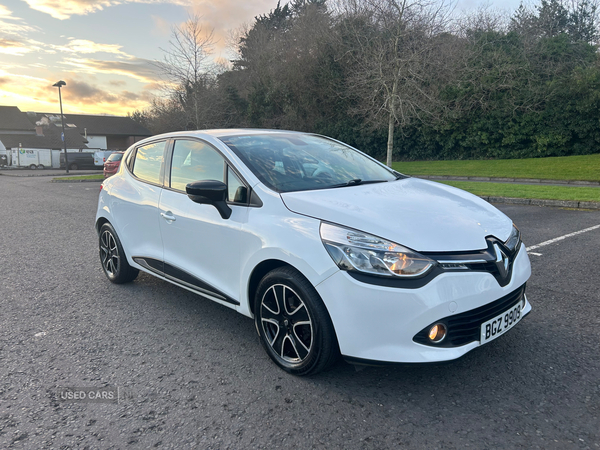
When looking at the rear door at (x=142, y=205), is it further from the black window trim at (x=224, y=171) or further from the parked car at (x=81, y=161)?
the parked car at (x=81, y=161)

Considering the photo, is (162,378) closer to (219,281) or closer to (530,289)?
(219,281)

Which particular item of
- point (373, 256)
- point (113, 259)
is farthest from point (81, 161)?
point (373, 256)

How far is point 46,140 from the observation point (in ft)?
198

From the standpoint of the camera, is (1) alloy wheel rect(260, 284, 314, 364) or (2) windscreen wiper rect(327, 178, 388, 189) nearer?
(1) alloy wheel rect(260, 284, 314, 364)

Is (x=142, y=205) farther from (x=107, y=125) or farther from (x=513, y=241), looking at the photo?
(x=107, y=125)

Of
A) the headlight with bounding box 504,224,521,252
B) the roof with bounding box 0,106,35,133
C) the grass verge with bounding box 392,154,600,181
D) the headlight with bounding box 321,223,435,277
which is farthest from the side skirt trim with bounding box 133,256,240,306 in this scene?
the roof with bounding box 0,106,35,133

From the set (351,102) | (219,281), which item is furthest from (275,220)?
(351,102)

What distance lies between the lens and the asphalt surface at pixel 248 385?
226 cm

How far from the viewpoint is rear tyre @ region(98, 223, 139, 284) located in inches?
181

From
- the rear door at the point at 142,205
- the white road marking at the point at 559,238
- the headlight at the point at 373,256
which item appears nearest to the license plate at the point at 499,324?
the headlight at the point at 373,256

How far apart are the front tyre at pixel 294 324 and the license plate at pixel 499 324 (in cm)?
88

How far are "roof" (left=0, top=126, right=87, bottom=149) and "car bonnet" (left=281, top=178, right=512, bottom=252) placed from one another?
63731mm

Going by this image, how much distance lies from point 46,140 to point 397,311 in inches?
2713

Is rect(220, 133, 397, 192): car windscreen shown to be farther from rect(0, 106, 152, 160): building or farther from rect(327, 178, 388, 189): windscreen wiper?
rect(0, 106, 152, 160): building
